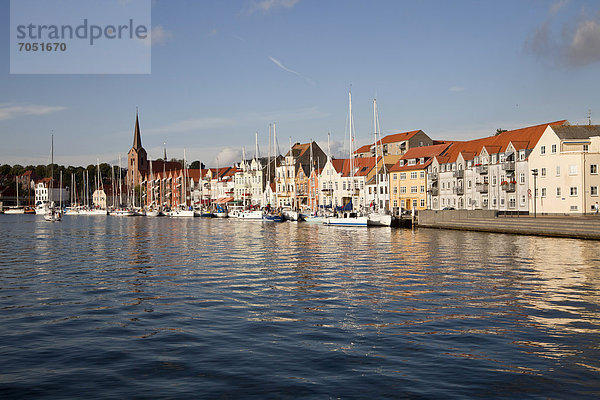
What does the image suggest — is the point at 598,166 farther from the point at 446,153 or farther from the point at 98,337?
the point at 98,337

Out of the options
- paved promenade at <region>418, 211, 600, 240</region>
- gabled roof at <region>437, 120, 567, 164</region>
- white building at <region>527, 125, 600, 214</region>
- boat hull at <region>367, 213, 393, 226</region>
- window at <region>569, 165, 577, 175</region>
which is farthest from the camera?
gabled roof at <region>437, 120, 567, 164</region>

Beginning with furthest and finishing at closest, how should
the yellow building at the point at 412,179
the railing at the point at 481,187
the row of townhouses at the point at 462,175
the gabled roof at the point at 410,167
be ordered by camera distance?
1. the yellow building at the point at 412,179
2. the gabled roof at the point at 410,167
3. the railing at the point at 481,187
4. the row of townhouses at the point at 462,175

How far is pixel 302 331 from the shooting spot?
18922 millimetres

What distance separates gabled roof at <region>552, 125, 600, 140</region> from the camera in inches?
3337

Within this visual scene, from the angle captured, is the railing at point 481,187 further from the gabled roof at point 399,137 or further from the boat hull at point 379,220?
the gabled roof at point 399,137

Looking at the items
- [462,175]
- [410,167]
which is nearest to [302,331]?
[462,175]

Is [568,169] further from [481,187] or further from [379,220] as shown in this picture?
[379,220]

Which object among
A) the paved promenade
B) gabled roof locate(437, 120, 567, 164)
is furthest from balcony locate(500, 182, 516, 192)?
the paved promenade

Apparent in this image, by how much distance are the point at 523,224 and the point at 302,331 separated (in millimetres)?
58281

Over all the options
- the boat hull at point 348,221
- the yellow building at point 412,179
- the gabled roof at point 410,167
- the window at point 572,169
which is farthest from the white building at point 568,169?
the yellow building at point 412,179

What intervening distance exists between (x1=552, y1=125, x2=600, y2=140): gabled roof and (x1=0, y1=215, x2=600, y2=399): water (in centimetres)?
5455

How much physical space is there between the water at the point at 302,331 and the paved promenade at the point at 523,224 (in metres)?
26.7

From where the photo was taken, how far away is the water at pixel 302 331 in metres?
13.7

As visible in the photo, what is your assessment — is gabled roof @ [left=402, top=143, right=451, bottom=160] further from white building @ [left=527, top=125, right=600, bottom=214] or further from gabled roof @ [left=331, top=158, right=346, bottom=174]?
white building @ [left=527, top=125, right=600, bottom=214]
